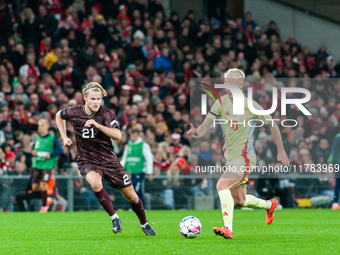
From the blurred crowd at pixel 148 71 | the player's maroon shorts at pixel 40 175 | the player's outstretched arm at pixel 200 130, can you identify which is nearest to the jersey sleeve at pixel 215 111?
the player's outstretched arm at pixel 200 130

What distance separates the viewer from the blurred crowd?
16578mm

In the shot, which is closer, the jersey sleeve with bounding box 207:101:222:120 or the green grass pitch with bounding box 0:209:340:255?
the green grass pitch with bounding box 0:209:340:255

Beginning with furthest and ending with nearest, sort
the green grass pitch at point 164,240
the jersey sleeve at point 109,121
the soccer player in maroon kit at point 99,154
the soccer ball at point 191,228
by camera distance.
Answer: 1. the soccer player in maroon kit at point 99,154
2. the jersey sleeve at point 109,121
3. the soccer ball at point 191,228
4. the green grass pitch at point 164,240

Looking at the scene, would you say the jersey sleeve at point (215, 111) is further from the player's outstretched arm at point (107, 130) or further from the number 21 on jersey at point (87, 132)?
the number 21 on jersey at point (87, 132)

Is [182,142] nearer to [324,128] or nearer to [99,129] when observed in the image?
[324,128]

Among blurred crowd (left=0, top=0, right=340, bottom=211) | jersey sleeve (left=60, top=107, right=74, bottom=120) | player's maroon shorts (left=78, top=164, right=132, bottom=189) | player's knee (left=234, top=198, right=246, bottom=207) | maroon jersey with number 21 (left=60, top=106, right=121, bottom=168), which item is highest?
blurred crowd (left=0, top=0, right=340, bottom=211)

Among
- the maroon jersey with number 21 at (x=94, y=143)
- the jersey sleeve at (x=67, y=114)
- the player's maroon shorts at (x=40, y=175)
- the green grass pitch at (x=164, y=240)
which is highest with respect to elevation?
the jersey sleeve at (x=67, y=114)

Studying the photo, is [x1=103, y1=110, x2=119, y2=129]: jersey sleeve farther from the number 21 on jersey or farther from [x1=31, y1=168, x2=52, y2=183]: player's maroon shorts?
[x1=31, y1=168, x2=52, y2=183]: player's maroon shorts

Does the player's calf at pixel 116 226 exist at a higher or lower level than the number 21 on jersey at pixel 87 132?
lower

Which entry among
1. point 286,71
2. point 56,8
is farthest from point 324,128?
point 56,8

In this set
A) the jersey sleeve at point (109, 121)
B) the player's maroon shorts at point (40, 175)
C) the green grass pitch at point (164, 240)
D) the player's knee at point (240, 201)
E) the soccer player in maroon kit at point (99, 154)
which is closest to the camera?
the green grass pitch at point (164, 240)

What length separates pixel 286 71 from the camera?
21.6m

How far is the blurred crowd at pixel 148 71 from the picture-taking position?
1658 centimetres

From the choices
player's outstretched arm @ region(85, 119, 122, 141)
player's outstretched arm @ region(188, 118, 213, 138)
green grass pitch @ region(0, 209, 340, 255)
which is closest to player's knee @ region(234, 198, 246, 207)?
green grass pitch @ region(0, 209, 340, 255)
